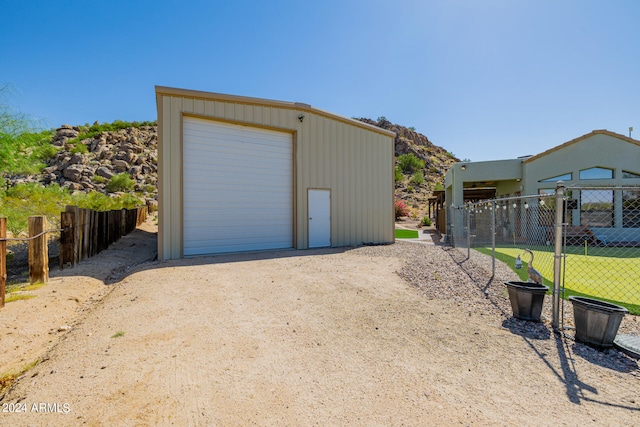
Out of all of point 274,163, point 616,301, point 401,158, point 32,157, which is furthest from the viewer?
Result: point 401,158

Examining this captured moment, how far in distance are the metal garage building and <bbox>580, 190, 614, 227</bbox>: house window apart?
8.96 metres

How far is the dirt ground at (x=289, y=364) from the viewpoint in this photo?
2029 millimetres

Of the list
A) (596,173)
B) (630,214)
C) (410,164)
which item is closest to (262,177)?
(596,173)

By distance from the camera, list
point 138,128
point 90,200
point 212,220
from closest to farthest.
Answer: point 212,220, point 90,200, point 138,128

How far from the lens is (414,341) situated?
3.17 metres

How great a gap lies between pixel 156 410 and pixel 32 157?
7.29 m

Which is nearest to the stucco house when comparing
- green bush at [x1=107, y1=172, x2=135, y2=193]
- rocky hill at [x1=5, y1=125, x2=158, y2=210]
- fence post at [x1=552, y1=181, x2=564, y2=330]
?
fence post at [x1=552, y1=181, x2=564, y2=330]

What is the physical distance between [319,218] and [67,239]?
23.0ft

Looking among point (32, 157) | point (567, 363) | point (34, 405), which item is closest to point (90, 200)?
point (32, 157)

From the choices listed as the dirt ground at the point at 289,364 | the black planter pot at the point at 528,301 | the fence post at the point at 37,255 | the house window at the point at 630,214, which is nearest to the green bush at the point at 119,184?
the fence post at the point at 37,255

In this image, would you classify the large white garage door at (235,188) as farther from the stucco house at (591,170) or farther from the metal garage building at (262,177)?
the stucco house at (591,170)

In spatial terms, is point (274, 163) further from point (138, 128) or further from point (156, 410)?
point (138, 128)

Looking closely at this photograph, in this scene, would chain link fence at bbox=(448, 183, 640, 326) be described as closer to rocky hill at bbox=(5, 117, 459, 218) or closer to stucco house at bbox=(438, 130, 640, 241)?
stucco house at bbox=(438, 130, 640, 241)

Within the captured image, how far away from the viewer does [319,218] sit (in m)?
10.7
